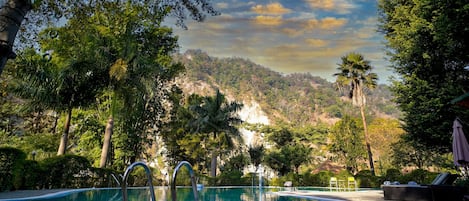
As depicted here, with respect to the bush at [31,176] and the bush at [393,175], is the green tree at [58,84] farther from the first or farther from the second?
the bush at [393,175]

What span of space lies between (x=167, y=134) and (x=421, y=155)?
85.7 ft

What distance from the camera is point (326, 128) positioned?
1916 inches

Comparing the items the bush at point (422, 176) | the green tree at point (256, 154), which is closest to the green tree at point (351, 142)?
the green tree at point (256, 154)

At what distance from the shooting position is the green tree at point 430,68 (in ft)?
33.9

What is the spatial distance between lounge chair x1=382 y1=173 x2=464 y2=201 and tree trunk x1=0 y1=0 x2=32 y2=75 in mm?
9527

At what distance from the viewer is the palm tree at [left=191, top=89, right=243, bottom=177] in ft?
86.9

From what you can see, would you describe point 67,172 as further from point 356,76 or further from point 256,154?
point 356,76

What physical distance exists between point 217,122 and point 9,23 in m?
23.5

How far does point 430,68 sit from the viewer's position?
13117 mm

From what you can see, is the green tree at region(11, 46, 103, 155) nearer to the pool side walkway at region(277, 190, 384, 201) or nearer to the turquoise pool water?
the turquoise pool water

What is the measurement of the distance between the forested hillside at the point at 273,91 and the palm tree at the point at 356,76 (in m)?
54.0

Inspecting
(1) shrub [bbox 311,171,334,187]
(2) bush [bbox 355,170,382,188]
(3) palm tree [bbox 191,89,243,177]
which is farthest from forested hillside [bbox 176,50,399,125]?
(2) bush [bbox 355,170,382,188]

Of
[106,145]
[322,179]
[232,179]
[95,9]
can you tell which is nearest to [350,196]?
[95,9]

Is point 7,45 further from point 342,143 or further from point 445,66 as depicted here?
point 342,143
